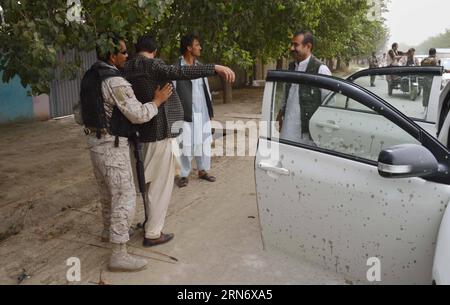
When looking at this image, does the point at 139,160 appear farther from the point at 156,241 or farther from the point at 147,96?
the point at 156,241

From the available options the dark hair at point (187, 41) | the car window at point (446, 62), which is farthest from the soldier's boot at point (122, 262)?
the car window at point (446, 62)

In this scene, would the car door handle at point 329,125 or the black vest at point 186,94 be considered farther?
the black vest at point 186,94

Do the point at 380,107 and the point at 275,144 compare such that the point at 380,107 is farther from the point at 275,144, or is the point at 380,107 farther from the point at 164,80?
the point at 164,80

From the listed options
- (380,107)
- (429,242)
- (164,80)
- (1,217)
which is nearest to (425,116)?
(380,107)

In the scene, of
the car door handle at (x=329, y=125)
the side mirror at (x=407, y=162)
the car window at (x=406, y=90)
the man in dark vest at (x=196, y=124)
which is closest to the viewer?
the side mirror at (x=407, y=162)

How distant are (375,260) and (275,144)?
865 mm

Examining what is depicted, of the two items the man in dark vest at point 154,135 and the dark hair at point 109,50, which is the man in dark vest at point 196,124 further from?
the dark hair at point 109,50

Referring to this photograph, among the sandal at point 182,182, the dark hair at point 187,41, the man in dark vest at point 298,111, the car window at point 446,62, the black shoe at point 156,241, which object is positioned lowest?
the black shoe at point 156,241

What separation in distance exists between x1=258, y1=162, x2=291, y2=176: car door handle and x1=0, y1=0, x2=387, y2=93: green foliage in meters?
1.32

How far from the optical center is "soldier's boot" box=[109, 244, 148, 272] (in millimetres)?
3078

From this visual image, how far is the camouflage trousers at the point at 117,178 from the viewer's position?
9.89 feet

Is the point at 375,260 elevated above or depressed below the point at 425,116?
below

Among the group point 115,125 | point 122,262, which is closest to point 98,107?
point 115,125
